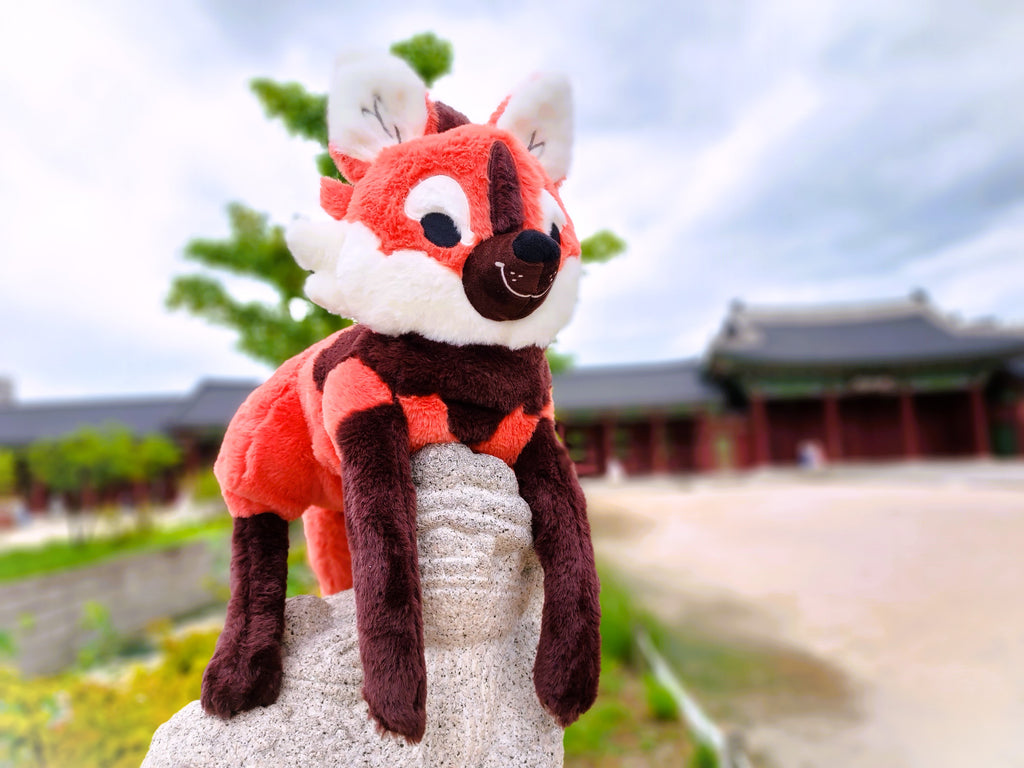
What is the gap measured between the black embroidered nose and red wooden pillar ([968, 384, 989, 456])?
15353 millimetres

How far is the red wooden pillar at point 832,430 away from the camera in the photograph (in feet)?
43.9

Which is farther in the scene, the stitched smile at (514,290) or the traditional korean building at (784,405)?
the traditional korean building at (784,405)

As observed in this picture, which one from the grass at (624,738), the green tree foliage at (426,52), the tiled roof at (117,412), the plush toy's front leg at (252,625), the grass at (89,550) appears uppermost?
the green tree foliage at (426,52)

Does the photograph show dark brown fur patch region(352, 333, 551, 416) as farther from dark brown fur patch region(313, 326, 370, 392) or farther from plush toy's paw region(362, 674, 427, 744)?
plush toy's paw region(362, 674, 427, 744)

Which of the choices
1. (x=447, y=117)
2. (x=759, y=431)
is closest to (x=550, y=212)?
(x=447, y=117)

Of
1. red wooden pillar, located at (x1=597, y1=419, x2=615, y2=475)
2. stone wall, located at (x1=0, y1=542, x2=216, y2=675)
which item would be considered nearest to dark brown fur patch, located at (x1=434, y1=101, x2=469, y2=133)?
stone wall, located at (x1=0, y1=542, x2=216, y2=675)

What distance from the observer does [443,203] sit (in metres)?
0.95

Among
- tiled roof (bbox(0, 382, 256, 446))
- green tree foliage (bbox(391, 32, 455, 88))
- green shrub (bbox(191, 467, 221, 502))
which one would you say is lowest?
green shrub (bbox(191, 467, 221, 502))

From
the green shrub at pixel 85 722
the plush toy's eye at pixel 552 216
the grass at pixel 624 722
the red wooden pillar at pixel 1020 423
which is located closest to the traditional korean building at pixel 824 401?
the red wooden pillar at pixel 1020 423

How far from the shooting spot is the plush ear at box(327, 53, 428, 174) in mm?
985

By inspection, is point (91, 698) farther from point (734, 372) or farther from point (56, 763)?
point (734, 372)

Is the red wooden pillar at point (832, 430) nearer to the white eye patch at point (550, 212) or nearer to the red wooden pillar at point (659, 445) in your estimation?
the red wooden pillar at point (659, 445)

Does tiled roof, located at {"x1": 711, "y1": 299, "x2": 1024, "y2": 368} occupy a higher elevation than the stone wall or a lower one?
higher

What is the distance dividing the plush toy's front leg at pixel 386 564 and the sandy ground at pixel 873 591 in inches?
119
